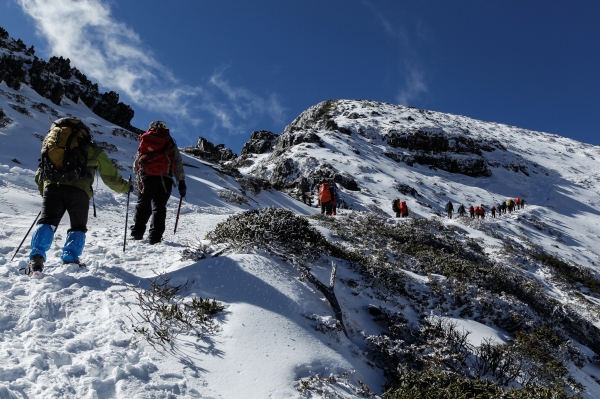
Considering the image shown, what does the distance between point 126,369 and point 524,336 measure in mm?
6141

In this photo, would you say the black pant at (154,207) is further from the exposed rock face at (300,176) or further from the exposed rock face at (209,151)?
the exposed rock face at (300,176)

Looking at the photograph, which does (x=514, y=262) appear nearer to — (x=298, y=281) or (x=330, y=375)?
(x=298, y=281)

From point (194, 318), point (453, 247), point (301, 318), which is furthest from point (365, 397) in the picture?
point (453, 247)

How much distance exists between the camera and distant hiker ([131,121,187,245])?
6.54m

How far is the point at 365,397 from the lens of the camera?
3.18 meters

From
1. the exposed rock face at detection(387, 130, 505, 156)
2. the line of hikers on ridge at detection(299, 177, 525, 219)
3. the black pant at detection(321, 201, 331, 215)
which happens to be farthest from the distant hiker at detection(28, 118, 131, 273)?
the exposed rock face at detection(387, 130, 505, 156)

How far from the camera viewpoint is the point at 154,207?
6.75 metres

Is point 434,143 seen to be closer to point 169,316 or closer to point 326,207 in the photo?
point 326,207

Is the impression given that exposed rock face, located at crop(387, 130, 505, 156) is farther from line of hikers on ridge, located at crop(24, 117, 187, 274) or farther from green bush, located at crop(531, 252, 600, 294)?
line of hikers on ridge, located at crop(24, 117, 187, 274)

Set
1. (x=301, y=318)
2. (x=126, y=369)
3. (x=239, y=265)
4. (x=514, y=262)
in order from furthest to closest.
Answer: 1. (x=514, y=262)
2. (x=239, y=265)
3. (x=301, y=318)
4. (x=126, y=369)

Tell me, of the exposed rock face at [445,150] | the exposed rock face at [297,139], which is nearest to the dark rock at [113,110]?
the exposed rock face at [297,139]

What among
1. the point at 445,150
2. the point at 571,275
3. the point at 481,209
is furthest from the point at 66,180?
the point at 445,150

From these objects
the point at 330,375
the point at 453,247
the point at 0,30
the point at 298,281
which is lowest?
the point at 330,375

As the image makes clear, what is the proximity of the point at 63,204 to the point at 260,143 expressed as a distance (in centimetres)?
6545
